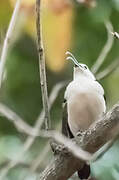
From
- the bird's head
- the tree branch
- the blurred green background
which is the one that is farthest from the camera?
the blurred green background

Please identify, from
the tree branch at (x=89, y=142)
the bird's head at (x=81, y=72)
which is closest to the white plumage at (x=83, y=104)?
the bird's head at (x=81, y=72)

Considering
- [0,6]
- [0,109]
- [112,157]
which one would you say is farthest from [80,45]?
[0,109]

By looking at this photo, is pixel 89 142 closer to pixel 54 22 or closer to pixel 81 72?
pixel 81 72

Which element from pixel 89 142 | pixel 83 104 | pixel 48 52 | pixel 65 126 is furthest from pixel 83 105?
pixel 48 52

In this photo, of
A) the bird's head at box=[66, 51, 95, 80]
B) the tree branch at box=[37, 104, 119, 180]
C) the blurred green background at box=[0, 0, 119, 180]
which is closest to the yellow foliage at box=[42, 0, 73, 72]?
the blurred green background at box=[0, 0, 119, 180]

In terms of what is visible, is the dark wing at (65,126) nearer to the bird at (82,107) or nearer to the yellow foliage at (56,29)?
the bird at (82,107)

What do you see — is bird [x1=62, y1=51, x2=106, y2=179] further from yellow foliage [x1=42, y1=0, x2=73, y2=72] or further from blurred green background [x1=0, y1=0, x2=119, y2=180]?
yellow foliage [x1=42, y1=0, x2=73, y2=72]

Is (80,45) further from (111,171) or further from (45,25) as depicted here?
(111,171)
